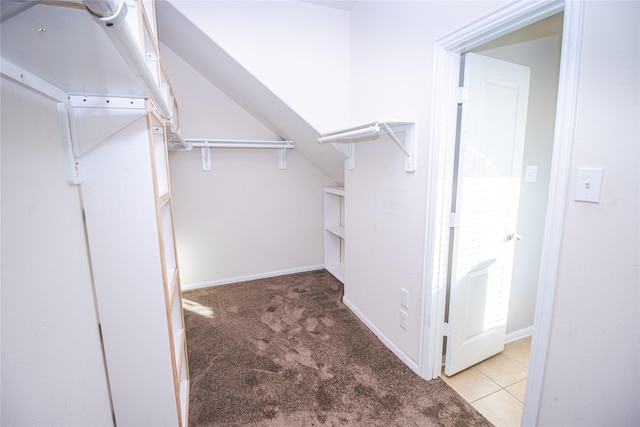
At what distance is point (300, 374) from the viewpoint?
189 centimetres

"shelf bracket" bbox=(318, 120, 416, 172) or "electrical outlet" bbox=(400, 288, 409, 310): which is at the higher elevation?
"shelf bracket" bbox=(318, 120, 416, 172)

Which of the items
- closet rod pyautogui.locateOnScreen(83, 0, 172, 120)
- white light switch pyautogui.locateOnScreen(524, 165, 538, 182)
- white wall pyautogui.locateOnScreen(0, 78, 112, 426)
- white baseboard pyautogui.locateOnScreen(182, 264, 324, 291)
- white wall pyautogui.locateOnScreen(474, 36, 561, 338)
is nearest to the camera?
closet rod pyautogui.locateOnScreen(83, 0, 172, 120)

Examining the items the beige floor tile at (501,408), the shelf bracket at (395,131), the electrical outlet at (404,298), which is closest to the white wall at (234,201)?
the shelf bracket at (395,131)

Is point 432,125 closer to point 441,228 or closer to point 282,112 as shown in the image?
point 441,228

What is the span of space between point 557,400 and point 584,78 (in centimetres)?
117

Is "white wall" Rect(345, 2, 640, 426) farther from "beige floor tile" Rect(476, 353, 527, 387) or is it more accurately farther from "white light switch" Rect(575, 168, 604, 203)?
"beige floor tile" Rect(476, 353, 527, 387)

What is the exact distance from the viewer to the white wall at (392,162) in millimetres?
1634

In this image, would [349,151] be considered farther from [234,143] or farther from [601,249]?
[601,249]

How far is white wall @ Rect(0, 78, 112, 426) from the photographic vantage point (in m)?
0.72

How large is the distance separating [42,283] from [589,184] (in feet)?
5.66

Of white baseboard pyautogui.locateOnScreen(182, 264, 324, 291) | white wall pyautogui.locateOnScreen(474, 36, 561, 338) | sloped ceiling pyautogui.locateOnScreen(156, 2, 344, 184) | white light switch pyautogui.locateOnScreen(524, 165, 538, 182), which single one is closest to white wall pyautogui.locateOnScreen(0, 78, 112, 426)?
sloped ceiling pyautogui.locateOnScreen(156, 2, 344, 184)

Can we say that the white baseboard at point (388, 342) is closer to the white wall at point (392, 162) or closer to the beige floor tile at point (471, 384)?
the white wall at point (392, 162)

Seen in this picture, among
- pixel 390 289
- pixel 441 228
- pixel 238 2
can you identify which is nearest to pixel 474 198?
pixel 441 228

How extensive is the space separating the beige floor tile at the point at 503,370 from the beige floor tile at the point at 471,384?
55 mm
